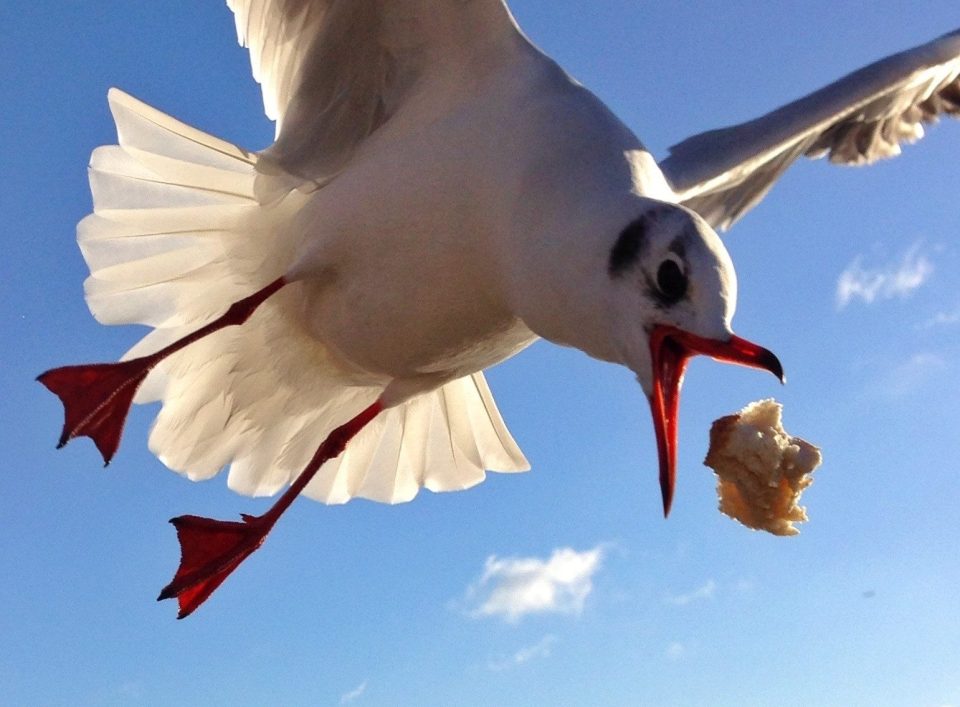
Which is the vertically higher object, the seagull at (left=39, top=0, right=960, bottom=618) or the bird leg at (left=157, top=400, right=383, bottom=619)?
the seagull at (left=39, top=0, right=960, bottom=618)

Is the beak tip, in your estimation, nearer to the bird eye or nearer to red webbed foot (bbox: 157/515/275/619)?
the bird eye

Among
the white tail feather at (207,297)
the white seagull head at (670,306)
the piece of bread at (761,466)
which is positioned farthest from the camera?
the white tail feather at (207,297)

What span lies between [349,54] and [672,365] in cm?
155

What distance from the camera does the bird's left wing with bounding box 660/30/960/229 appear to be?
3.09m

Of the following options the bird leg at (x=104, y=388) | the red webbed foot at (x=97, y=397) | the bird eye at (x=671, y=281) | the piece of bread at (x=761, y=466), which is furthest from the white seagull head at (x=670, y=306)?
the red webbed foot at (x=97, y=397)

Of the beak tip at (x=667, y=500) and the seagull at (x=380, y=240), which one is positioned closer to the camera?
the beak tip at (x=667, y=500)

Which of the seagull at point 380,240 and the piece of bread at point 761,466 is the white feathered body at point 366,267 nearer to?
the seagull at point 380,240

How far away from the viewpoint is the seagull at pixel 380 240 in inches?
79.8

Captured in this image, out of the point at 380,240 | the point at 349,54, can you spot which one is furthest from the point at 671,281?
the point at 349,54

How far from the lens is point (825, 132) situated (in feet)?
13.7

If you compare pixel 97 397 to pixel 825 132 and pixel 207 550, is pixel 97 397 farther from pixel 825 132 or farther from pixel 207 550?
pixel 825 132

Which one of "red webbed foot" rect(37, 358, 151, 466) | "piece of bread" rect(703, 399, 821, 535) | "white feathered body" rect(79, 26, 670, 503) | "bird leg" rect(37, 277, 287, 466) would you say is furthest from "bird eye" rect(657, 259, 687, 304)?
"red webbed foot" rect(37, 358, 151, 466)

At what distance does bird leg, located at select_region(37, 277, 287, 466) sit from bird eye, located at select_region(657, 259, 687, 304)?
55.2 inches

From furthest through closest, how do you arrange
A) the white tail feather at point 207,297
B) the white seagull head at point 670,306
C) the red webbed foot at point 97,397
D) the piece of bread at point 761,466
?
1. the white tail feather at point 207,297
2. the red webbed foot at point 97,397
3. the piece of bread at point 761,466
4. the white seagull head at point 670,306
